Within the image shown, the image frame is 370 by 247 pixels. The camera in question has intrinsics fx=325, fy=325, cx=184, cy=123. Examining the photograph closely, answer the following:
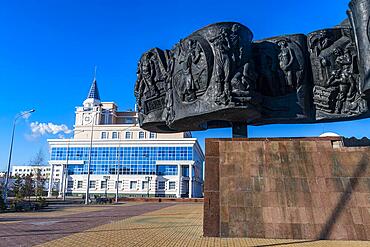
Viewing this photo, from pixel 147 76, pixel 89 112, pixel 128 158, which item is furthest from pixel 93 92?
pixel 147 76

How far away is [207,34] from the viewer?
14789 mm

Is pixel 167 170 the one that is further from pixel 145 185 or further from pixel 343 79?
pixel 343 79

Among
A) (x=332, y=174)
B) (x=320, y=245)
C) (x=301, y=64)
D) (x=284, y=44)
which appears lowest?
(x=320, y=245)

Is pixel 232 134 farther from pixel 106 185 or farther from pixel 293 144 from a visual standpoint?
pixel 106 185

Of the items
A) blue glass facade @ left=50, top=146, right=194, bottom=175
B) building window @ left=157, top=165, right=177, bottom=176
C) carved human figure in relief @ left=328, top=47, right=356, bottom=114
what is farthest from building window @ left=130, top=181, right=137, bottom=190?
carved human figure in relief @ left=328, top=47, right=356, bottom=114

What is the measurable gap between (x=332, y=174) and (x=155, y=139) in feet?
219

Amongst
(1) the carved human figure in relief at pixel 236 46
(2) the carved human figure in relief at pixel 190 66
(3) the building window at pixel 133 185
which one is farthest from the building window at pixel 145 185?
(1) the carved human figure in relief at pixel 236 46

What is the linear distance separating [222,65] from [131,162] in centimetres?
6702

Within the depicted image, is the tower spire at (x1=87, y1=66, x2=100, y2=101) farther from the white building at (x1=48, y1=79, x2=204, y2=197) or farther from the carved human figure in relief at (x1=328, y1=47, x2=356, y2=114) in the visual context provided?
the carved human figure in relief at (x1=328, y1=47, x2=356, y2=114)

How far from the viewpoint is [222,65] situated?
45.9 feet

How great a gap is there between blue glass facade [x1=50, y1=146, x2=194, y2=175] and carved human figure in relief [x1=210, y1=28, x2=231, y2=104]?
62.8 metres

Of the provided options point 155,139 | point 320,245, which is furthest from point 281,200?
point 155,139

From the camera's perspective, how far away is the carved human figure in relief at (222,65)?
13.6 m

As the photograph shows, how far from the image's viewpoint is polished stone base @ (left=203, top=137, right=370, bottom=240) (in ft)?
35.7
